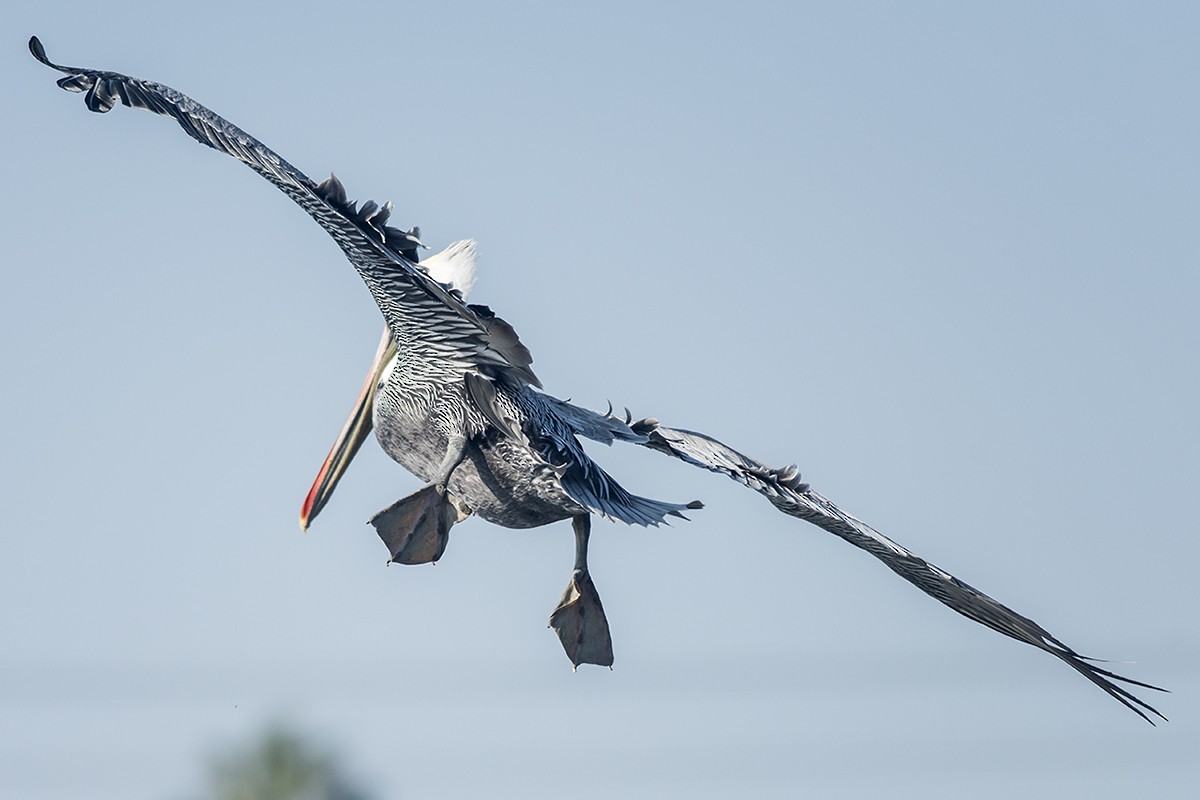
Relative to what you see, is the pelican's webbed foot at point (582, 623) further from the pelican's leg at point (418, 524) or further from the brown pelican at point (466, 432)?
the pelican's leg at point (418, 524)

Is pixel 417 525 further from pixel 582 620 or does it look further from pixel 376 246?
pixel 376 246

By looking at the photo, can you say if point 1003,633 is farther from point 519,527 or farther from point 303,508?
point 303,508

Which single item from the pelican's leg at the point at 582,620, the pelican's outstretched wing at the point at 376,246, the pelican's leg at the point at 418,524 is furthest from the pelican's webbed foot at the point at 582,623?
the pelican's outstretched wing at the point at 376,246

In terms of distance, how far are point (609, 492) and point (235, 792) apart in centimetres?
3257

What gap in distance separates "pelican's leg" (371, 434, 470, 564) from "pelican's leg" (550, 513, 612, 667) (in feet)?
2.24

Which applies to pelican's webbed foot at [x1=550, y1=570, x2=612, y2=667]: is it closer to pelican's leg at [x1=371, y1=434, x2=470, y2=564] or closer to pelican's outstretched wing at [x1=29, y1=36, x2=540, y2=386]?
pelican's leg at [x1=371, y1=434, x2=470, y2=564]

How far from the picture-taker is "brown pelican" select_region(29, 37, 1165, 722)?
1105 centimetres

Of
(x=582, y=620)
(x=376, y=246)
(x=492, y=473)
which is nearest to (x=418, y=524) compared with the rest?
(x=492, y=473)

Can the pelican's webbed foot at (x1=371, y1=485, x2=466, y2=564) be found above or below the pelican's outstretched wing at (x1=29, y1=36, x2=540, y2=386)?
below

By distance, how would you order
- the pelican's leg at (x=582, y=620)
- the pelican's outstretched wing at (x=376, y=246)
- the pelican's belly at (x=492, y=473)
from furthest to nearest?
the pelican's leg at (x=582, y=620) → the pelican's belly at (x=492, y=473) → the pelican's outstretched wing at (x=376, y=246)

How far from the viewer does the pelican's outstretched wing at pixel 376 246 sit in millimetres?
10852

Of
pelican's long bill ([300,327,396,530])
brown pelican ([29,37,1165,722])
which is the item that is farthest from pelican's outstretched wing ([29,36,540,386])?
pelican's long bill ([300,327,396,530])

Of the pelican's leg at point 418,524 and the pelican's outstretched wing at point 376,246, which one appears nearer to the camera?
the pelican's outstretched wing at point 376,246

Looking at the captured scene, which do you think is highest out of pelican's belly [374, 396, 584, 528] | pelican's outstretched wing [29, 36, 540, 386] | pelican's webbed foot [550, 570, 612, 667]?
pelican's outstretched wing [29, 36, 540, 386]
